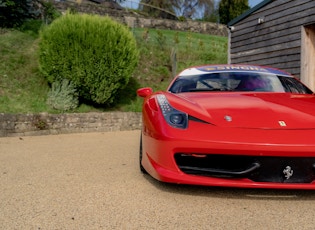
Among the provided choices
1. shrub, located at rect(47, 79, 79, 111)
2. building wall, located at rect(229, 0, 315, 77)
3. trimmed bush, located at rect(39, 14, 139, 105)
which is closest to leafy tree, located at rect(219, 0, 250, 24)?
building wall, located at rect(229, 0, 315, 77)

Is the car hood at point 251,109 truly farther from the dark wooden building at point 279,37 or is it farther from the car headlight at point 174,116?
the dark wooden building at point 279,37

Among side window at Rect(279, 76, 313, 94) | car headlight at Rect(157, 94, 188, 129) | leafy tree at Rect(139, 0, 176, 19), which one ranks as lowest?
car headlight at Rect(157, 94, 188, 129)

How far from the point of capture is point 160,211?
2.31m

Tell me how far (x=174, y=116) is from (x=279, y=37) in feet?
27.5

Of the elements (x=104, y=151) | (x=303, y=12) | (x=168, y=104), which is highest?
(x=303, y=12)

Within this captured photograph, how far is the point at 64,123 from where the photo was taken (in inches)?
343

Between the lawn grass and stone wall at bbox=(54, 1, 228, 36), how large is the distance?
20.6ft

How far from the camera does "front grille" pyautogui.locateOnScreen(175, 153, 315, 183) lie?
2.35m

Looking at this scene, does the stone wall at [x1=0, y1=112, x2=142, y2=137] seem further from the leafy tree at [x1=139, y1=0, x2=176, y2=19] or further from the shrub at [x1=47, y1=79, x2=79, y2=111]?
the leafy tree at [x1=139, y1=0, x2=176, y2=19]

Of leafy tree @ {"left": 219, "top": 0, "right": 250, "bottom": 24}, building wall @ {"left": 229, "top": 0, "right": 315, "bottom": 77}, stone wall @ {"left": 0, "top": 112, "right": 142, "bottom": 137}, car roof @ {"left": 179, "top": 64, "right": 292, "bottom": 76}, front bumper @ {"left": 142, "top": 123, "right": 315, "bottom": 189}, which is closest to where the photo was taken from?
front bumper @ {"left": 142, "top": 123, "right": 315, "bottom": 189}

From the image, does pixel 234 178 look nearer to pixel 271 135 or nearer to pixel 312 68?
pixel 271 135

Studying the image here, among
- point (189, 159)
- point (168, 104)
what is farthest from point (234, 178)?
point (168, 104)

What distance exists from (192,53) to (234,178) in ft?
46.9

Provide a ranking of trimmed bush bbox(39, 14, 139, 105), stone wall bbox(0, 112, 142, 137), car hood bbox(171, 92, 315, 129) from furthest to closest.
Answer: trimmed bush bbox(39, 14, 139, 105) < stone wall bbox(0, 112, 142, 137) < car hood bbox(171, 92, 315, 129)
